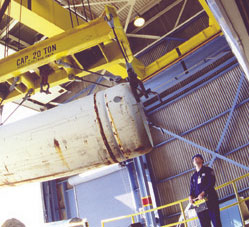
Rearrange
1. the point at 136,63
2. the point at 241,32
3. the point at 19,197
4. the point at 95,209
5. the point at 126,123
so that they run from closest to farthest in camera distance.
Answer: the point at 241,32 → the point at 126,123 → the point at 136,63 → the point at 19,197 → the point at 95,209

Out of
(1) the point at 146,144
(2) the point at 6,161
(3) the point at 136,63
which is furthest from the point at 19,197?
(1) the point at 146,144

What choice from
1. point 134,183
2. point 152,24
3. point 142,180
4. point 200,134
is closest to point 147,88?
point 200,134

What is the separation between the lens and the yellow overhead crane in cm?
420

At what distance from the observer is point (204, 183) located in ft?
14.4

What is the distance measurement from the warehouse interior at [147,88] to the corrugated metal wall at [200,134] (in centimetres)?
4

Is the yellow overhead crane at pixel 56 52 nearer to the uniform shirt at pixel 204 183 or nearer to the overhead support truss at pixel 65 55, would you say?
the overhead support truss at pixel 65 55

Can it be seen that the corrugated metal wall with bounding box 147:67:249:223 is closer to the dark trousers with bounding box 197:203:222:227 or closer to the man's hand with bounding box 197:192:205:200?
the dark trousers with bounding box 197:203:222:227

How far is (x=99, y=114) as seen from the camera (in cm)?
234

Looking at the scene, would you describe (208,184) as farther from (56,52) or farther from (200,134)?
(200,134)

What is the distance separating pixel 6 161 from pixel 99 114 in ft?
3.41

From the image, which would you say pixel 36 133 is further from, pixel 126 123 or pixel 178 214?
pixel 178 214

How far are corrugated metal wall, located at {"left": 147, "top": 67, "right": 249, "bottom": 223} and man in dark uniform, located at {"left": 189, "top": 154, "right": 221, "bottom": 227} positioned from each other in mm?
5270

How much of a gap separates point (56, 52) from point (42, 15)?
4.76 ft

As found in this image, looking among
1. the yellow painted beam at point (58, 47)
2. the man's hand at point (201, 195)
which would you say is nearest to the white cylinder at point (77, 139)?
the yellow painted beam at point (58, 47)
